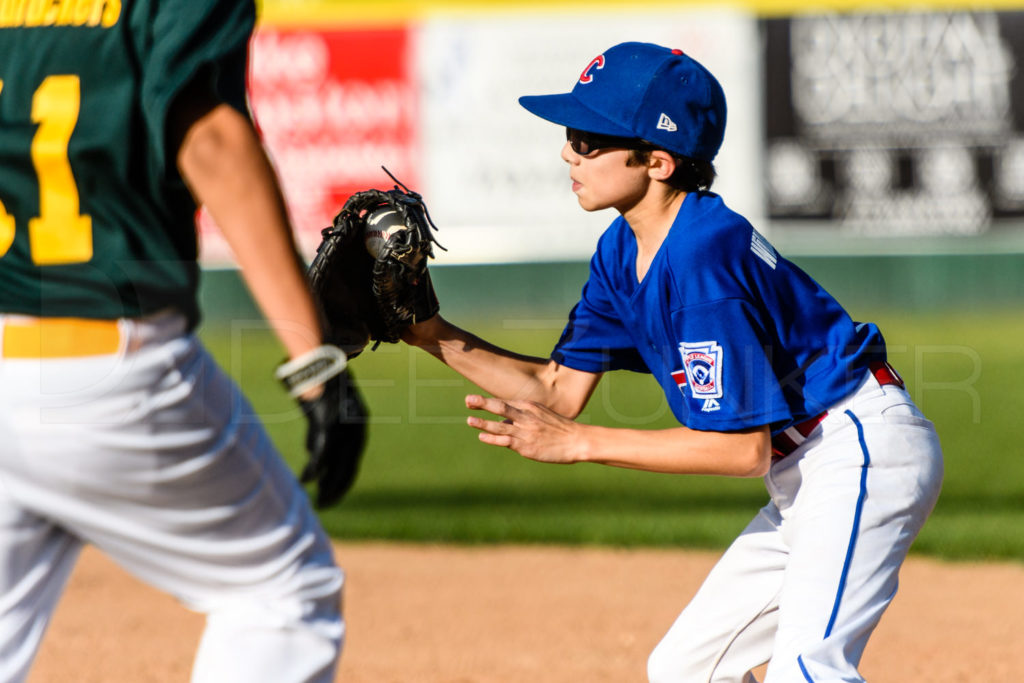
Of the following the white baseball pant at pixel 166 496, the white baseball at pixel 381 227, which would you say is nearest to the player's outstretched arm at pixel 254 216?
the white baseball pant at pixel 166 496

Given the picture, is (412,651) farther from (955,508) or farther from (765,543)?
(955,508)

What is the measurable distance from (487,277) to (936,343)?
523 cm

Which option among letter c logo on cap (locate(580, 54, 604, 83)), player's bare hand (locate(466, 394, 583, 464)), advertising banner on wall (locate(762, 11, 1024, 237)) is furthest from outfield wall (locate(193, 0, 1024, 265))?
player's bare hand (locate(466, 394, 583, 464))

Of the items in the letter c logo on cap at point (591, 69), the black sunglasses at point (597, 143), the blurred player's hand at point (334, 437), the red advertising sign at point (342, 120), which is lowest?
the red advertising sign at point (342, 120)

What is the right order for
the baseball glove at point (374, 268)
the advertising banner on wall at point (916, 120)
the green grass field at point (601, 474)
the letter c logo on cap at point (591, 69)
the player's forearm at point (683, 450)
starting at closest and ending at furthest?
the player's forearm at point (683, 450)
the letter c logo on cap at point (591, 69)
the baseball glove at point (374, 268)
the green grass field at point (601, 474)
the advertising banner on wall at point (916, 120)

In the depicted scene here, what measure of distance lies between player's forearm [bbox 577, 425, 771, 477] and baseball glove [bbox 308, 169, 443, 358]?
64 centimetres

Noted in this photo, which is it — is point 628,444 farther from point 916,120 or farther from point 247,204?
point 916,120

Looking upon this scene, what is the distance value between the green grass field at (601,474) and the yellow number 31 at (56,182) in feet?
14.2

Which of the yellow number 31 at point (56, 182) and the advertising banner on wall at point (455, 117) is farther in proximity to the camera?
the advertising banner on wall at point (455, 117)

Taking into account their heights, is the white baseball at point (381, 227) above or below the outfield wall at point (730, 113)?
above

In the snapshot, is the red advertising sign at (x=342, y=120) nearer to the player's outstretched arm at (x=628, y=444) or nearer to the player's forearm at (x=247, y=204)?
the player's outstretched arm at (x=628, y=444)

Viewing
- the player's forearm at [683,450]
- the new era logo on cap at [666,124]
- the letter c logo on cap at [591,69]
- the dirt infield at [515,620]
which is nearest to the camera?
the player's forearm at [683,450]

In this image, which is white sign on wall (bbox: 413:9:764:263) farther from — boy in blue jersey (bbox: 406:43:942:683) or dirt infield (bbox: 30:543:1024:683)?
boy in blue jersey (bbox: 406:43:942:683)

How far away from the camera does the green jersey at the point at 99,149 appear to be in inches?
63.2
